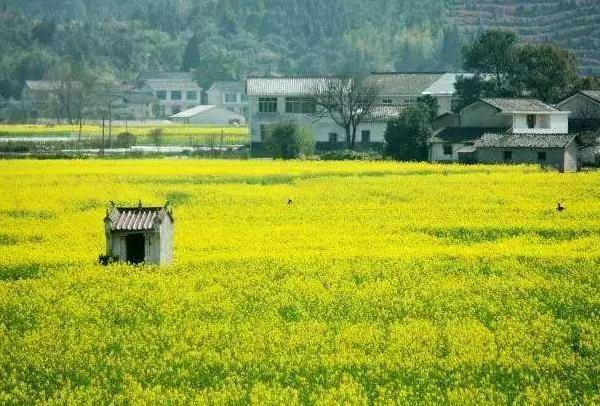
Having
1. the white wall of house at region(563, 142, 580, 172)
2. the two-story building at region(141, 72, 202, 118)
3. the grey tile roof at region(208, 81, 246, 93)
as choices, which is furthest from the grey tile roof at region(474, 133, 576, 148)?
the two-story building at region(141, 72, 202, 118)

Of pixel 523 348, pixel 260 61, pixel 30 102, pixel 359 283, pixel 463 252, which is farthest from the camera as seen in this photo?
pixel 260 61

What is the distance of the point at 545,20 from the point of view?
160250 millimetres

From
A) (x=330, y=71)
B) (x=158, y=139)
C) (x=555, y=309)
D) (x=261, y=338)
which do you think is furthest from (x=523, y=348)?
(x=330, y=71)

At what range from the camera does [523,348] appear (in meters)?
15.7

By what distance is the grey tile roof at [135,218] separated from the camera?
2211cm

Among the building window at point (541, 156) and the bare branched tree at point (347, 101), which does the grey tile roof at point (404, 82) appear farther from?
the building window at point (541, 156)

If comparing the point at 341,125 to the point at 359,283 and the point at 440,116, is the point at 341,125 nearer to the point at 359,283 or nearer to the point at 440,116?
the point at 440,116

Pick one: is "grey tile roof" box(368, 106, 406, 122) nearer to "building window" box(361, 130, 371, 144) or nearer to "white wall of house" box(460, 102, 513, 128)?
"building window" box(361, 130, 371, 144)

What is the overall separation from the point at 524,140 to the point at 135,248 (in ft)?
114

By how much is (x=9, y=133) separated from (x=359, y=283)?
69264 millimetres

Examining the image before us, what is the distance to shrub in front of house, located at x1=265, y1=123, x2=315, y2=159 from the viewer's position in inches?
2514

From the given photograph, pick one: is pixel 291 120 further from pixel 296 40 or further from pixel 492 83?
pixel 296 40

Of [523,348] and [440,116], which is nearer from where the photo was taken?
[523,348]

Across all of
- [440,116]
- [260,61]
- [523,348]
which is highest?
[260,61]
